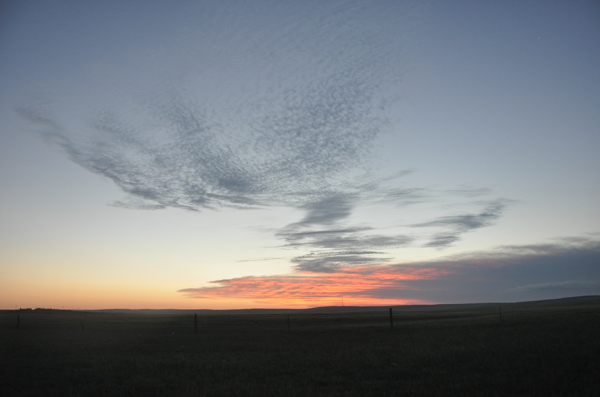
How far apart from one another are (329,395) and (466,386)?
12.7 feet

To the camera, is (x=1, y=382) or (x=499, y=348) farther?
(x=499, y=348)

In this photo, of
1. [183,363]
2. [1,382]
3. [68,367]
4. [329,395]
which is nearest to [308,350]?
[183,363]

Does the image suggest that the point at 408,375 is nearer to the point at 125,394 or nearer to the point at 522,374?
the point at 522,374

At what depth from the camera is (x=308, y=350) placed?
18703 mm

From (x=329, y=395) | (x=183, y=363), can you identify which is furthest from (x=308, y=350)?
(x=329, y=395)

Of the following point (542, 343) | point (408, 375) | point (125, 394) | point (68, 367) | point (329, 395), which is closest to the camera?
point (329, 395)

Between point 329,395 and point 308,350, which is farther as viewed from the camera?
point 308,350

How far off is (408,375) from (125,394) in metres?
8.79

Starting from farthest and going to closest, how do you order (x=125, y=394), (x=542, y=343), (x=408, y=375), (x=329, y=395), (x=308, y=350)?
1. (x=308, y=350)
2. (x=542, y=343)
3. (x=408, y=375)
4. (x=125, y=394)
5. (x=329, y=395)

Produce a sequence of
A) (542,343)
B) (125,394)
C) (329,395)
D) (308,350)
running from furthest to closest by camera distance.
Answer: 1. (308,350)
2. (542,343)
3. (125,394)
4. (329,395)

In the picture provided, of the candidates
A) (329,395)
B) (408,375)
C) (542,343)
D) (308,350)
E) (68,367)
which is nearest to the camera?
(329,395)

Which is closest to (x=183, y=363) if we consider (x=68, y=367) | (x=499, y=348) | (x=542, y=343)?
(x=68, y=367)

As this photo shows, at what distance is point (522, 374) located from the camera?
10875 millimetres

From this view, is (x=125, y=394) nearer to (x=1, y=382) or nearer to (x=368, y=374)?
(x=1, y=382)
